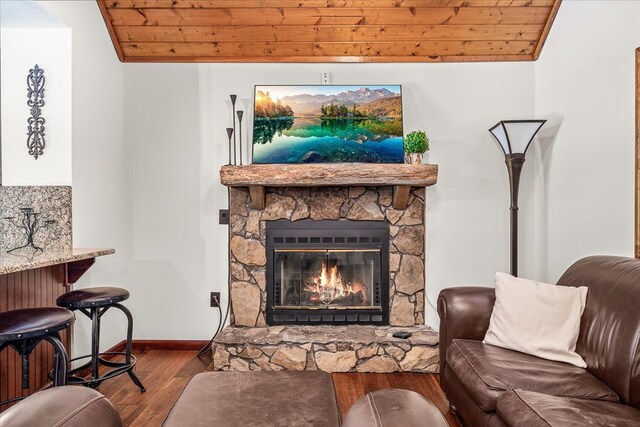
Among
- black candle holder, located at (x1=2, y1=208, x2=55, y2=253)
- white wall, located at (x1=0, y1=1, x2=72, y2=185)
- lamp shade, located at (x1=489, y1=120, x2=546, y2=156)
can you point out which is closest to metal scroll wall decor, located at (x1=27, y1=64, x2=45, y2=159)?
white wall, located at (x1=0, y1=1, x2=72, y2=185)

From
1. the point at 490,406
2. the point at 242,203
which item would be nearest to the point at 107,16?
the point at 242,203

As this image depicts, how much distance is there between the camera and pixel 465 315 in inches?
89.9

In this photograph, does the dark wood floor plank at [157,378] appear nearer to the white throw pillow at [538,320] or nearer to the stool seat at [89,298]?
the stool seat at [89,298]

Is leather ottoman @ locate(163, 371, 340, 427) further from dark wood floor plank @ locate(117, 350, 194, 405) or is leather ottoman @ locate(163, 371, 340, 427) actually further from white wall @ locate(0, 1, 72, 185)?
white wall @ locate(0, 1, 72, 185)

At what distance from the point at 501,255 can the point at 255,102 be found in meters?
2.38

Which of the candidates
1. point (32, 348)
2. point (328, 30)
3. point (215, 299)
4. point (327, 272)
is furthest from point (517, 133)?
point (32, 348)

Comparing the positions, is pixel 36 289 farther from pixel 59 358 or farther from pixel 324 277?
pixel 324 277

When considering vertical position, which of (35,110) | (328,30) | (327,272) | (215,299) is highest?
(328,30)

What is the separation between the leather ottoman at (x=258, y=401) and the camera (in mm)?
1253

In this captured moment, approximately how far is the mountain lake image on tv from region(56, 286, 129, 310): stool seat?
4.76 feet

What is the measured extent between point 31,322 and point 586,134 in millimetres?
3367

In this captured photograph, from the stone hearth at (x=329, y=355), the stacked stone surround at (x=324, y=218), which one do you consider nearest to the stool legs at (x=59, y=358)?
the stone hearth at (x=329, y=355)

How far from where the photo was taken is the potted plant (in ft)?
10.0

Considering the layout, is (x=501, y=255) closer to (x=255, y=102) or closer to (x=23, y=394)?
(x=255, y=102)
